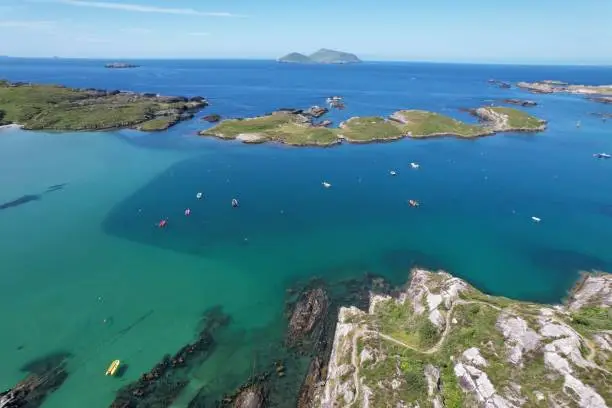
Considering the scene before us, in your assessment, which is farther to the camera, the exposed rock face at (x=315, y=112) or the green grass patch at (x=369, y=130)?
the exposed rock face at (x=315, y=112)

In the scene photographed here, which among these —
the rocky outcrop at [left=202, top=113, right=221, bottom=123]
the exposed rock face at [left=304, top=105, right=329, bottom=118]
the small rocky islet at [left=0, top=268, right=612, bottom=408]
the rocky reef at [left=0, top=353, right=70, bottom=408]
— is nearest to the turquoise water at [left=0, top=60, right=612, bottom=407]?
the rocky reef at [left=0, top=353, right=70, bottom=408]

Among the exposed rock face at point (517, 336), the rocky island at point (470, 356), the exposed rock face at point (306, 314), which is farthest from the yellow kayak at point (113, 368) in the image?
the exposed rock face at point (517, 336)

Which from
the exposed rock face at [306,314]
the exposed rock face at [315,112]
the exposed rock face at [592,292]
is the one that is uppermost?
the exposed rock face at [315,112]

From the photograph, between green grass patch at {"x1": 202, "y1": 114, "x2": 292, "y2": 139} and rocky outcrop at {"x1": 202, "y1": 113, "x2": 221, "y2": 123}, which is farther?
rocky outcrop at {"x1": 202, "y1": 113, "x2": 221, "y2": 123}

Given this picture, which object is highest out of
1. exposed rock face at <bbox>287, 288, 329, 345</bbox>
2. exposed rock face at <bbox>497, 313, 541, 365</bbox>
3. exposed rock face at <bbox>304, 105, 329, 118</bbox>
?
exposed rock face at <bbox>497, 313, 541, 365</bbox>

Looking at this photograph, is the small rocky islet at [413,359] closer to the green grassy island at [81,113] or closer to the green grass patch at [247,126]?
the green grass patch at [247,126]

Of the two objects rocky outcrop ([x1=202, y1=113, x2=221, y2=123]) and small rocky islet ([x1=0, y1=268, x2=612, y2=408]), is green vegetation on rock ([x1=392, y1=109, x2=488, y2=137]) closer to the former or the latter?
rocky outcrop ([x1=202, y1=113, x2=221, y2=123])

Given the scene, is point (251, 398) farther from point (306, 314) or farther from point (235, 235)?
point (235, 235)

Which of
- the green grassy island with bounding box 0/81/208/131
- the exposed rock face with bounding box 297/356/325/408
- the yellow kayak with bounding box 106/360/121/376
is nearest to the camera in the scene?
the exposed rock face with bounding box 297/356/325/408
